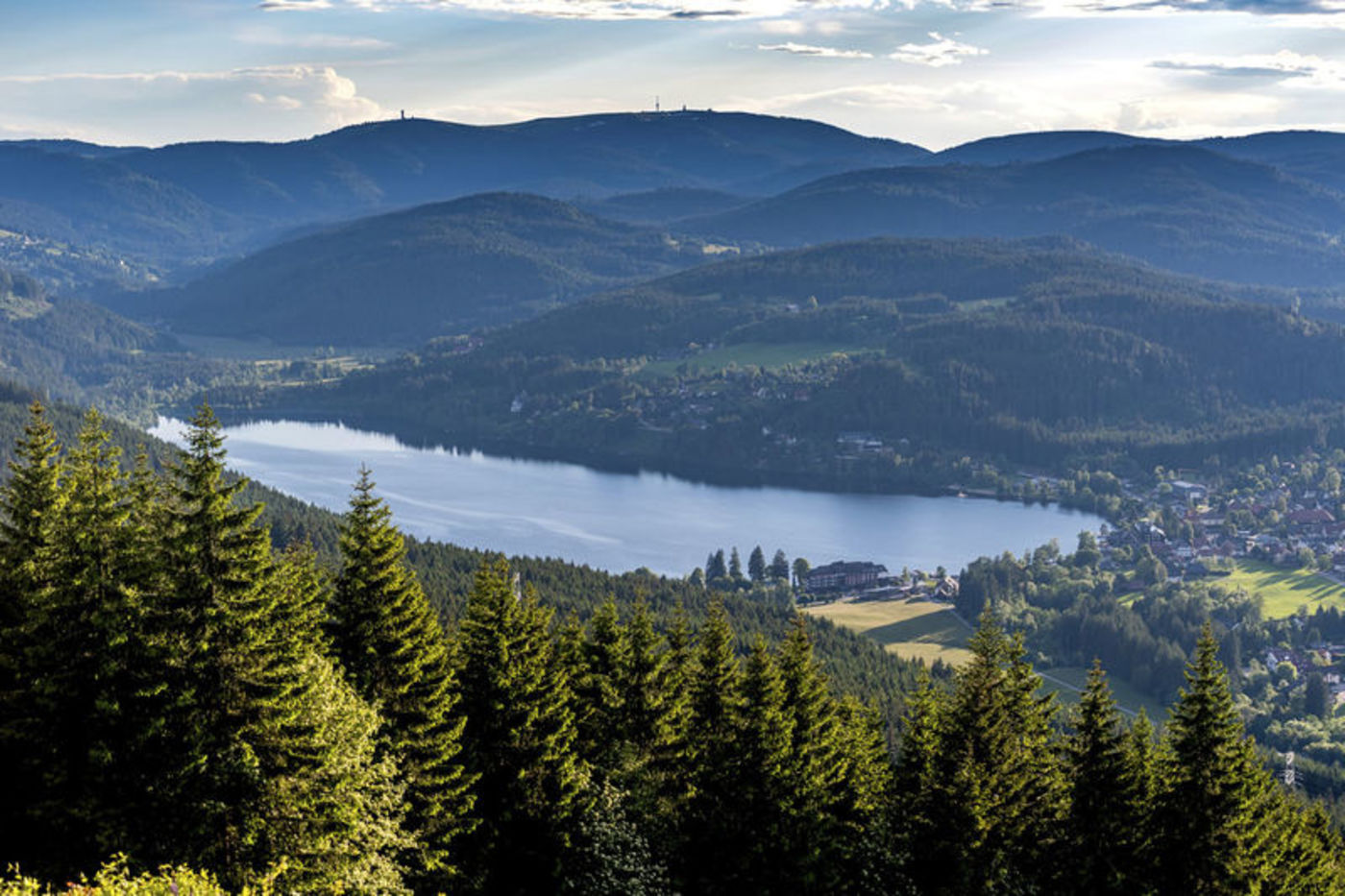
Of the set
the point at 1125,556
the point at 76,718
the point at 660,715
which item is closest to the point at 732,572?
the point at 1125,556

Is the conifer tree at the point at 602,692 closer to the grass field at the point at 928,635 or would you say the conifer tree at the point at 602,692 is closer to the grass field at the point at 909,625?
the grass field at the point at 928,635

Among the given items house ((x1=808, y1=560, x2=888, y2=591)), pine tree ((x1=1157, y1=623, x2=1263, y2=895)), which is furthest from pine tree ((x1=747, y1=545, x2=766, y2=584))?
pine tree ((x1=1157, y1=623, x2=1263, y2=895))

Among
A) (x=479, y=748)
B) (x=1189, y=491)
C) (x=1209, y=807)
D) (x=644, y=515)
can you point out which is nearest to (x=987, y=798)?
(x=1209, y=807)

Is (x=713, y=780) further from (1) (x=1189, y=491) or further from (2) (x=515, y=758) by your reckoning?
(1) (x=1189, y=491)

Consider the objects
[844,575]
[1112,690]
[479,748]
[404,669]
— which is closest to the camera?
[404,669]

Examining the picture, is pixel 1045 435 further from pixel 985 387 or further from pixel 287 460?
pixel 287 460

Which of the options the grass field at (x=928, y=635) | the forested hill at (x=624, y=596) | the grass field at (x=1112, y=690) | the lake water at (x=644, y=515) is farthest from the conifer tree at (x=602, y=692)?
the lake water at (x=644, y=515)
